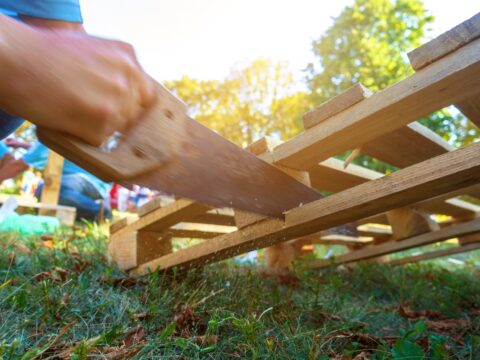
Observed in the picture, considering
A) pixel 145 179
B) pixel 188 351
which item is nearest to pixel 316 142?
pixel 145 179

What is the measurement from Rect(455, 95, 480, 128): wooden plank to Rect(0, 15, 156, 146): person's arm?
46.7 inches

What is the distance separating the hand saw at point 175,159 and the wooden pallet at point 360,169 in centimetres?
27

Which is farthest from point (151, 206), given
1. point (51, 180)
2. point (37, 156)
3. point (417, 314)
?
point (37, 156)

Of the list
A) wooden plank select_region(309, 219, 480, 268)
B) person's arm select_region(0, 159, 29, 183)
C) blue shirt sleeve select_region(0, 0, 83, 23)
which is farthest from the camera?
wooden plank select_region(309, 219, 480, 268)

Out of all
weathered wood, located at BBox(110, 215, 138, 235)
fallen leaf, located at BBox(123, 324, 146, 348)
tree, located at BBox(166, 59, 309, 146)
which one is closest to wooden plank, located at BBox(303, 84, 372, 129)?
fallen leaf, located at BBox(123, 324, 146, 348)

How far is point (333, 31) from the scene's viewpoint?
1230cm

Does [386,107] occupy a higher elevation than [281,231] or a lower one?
higher

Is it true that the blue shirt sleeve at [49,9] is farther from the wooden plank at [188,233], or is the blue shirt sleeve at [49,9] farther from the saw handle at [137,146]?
the wooden plank at [188,233]

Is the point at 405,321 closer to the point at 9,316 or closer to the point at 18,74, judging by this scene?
the point at 9,316

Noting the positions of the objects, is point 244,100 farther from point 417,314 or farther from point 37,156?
point 417,314

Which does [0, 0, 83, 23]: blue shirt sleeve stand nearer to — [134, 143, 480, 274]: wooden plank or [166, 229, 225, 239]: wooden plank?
[134, 143, 480, 274]: wooden plank

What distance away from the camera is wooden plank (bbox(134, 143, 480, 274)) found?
4.61 feet

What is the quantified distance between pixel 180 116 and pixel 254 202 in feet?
1.85

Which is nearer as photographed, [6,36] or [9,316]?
[6,36]
